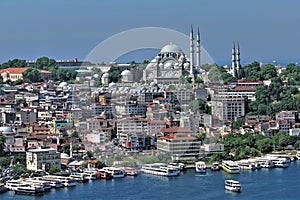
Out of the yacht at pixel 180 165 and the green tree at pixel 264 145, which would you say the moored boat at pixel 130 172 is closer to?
the yacht at pixel 180 165

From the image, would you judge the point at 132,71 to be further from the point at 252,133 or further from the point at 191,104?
the point at 252,133

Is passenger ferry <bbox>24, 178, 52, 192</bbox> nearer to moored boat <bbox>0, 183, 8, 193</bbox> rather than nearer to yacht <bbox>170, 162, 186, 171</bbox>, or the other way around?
moored boat <bbox>0, 183, 8, 193</bbox>

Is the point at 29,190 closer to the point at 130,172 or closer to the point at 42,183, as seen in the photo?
the point at 42,183

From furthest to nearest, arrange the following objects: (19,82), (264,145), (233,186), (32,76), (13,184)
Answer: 1. (32,76)
2. (19,82)
3. (264,145)
4. (13,184)
5. (233,186)

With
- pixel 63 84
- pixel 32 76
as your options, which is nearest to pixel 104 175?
pixel 63 84

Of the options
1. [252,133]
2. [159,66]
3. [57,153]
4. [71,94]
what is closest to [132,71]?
[159,66]

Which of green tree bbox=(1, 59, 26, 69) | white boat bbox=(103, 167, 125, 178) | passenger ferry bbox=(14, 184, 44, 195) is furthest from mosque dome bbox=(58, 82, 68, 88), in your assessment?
passenger ferry bbox=(14, 184, 44, 195)
